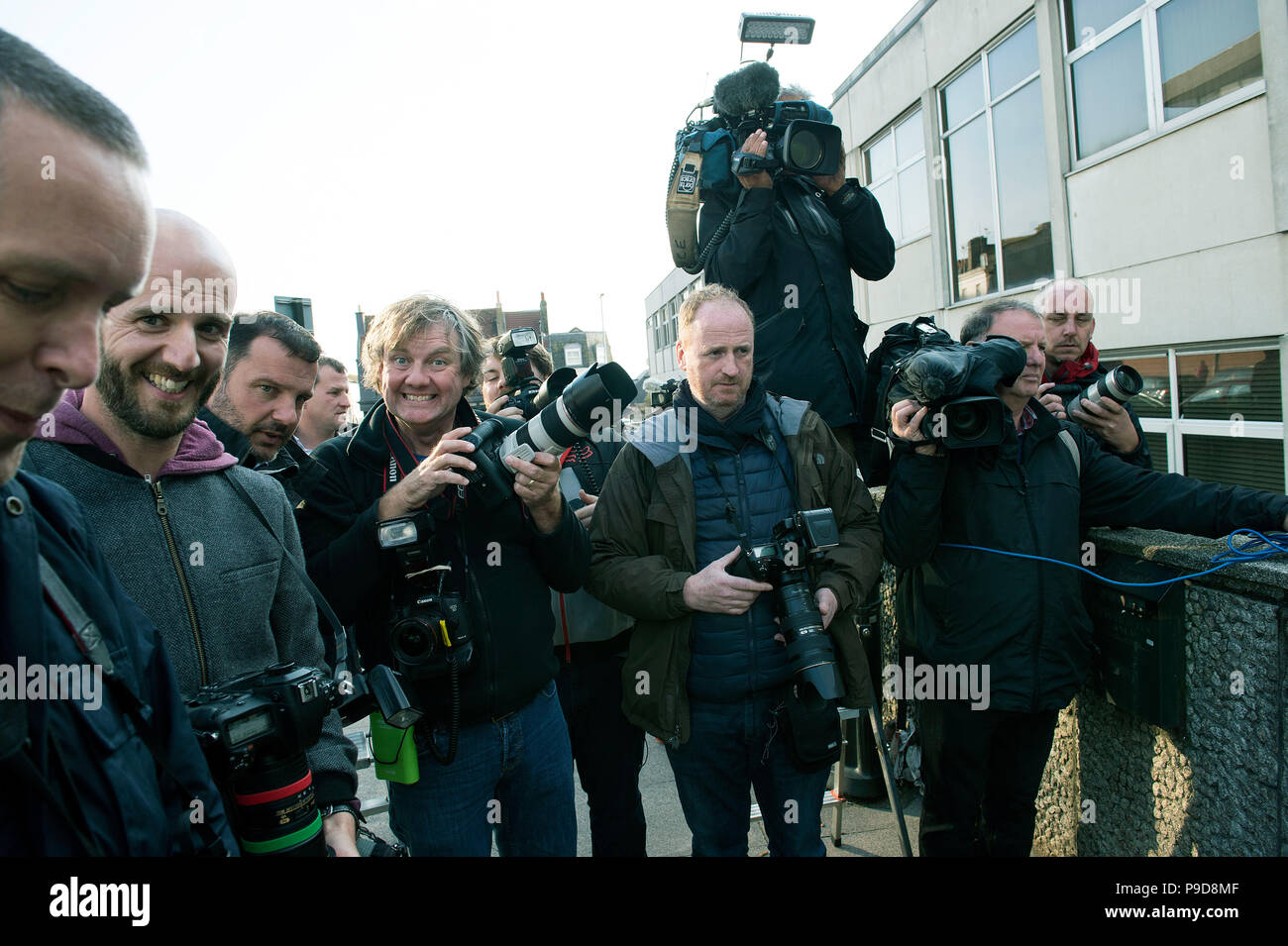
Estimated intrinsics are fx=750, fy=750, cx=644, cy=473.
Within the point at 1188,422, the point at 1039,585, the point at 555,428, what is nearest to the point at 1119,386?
the point at 1039,585

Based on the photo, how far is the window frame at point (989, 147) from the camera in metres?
9.51

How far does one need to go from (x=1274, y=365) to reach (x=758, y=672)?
6436mm

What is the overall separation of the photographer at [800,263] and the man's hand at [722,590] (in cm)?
115

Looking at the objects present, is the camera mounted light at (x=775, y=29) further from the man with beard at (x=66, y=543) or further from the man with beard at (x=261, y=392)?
the man with beard at (x=66, y=543)

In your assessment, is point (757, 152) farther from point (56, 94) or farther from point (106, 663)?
A: point (106, 663)

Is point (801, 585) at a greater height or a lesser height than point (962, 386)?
lesser

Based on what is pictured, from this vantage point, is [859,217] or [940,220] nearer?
[859,217]

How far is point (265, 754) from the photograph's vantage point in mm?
1303

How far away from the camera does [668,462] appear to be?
8.47 ft

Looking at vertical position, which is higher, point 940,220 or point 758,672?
point 940,220

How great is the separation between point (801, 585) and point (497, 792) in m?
1.12
